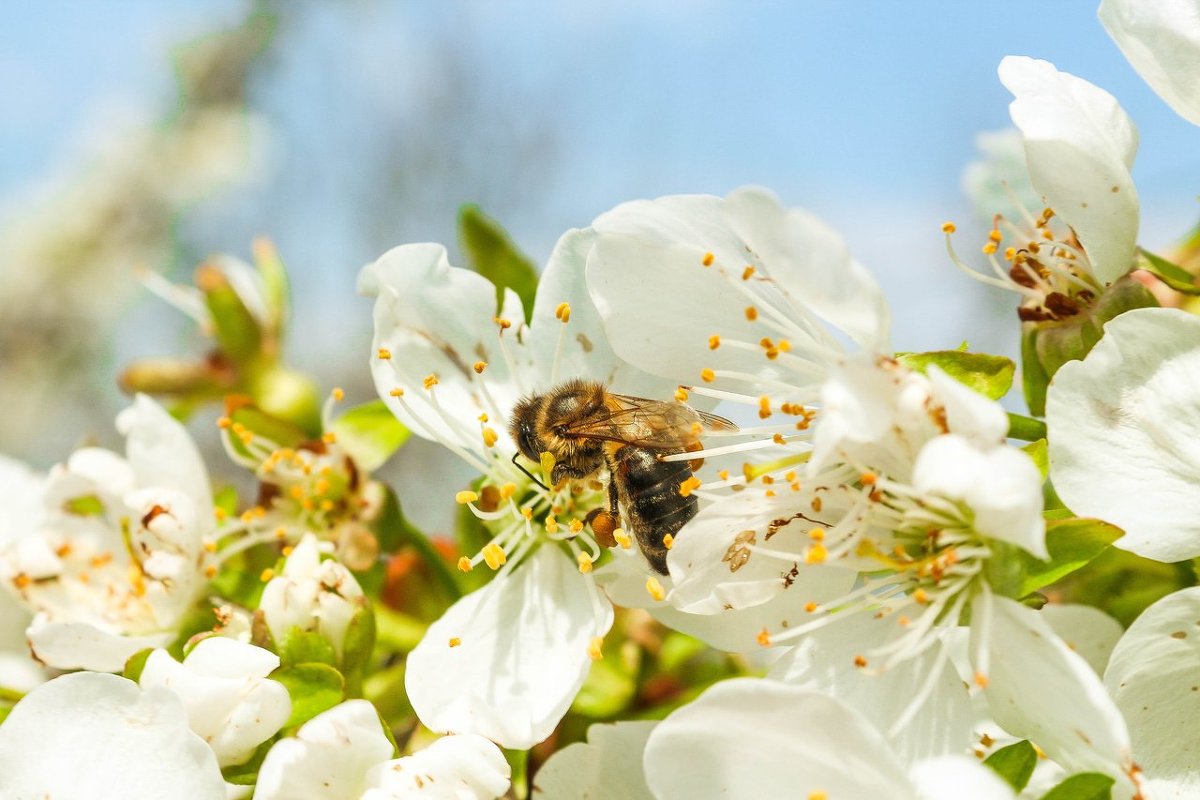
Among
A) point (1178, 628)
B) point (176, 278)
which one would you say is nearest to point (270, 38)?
point (176, 278)

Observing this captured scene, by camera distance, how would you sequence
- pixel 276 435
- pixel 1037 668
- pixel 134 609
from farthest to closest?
pixel 276 435, pixel 134 609, pixel 1037 668

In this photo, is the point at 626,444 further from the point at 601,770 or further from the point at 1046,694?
the point at 1046,694

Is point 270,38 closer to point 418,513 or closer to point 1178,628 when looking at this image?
point 418,513

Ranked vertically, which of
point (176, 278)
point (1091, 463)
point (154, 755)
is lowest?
point (176, 278)

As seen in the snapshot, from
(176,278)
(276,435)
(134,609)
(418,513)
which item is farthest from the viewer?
(176,278)

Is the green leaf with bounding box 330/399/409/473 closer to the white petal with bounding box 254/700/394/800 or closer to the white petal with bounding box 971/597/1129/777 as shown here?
the white petal with bounding box 254/700/394/800

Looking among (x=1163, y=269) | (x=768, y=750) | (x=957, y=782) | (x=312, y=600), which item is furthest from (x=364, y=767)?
(x=1163, y=269)
